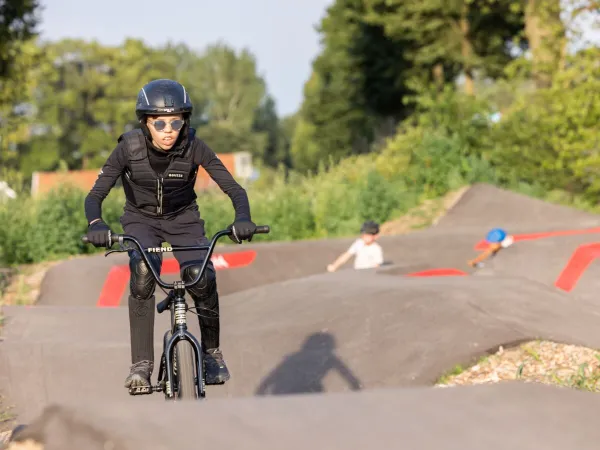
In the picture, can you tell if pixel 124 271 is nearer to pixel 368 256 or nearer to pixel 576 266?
pixel 368 256

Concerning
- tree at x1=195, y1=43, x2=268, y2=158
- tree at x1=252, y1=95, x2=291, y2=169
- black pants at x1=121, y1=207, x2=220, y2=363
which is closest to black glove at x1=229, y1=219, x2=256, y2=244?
black pants at x1=121, y1=207, x2=220, y2=363

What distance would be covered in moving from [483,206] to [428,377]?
13495mm

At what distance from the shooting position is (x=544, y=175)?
25047mm

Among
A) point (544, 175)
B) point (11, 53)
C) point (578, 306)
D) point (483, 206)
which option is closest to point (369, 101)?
point (11, 53)

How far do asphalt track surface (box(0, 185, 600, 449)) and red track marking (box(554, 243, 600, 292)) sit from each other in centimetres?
3

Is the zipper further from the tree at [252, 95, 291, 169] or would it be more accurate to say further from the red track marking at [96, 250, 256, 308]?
the tree at [252, 95, 291, 169]

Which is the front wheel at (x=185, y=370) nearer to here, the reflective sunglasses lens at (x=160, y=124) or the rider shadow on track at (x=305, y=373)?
the reflective sunglasses lens at (x=160, y=124)

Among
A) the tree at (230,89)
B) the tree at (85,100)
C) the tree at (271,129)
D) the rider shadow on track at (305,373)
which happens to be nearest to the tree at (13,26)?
the rider shadow on track at (305,373)

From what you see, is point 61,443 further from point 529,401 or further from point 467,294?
point 467,294

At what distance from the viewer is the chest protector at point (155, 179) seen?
6402mm

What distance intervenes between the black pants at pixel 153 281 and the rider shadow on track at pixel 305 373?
2721 mm

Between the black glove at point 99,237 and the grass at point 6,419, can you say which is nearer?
the black glove at point 99,237

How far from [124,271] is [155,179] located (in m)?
9.70

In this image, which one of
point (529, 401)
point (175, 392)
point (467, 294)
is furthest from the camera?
point (467, 294)
